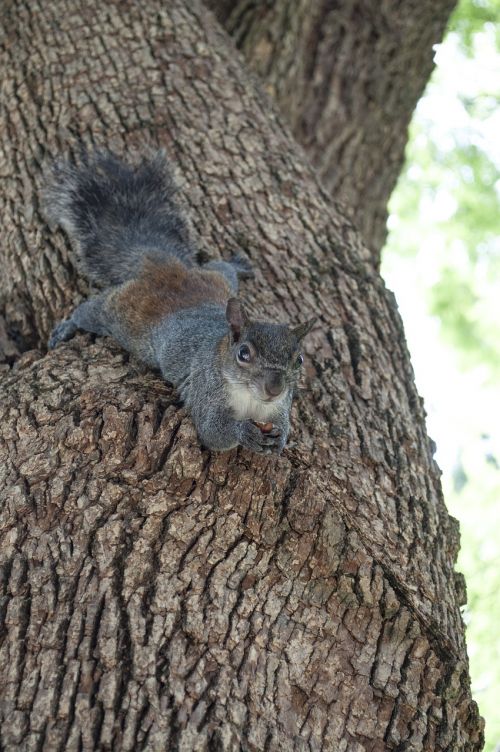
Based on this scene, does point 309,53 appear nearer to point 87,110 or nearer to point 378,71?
point 378,71

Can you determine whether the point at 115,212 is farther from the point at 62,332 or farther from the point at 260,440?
the point at 260,440

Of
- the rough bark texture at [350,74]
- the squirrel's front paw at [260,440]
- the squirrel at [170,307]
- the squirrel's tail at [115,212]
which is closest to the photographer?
the squirrel's front paw at [260,440]

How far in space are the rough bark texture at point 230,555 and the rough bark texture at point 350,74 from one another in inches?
73.0

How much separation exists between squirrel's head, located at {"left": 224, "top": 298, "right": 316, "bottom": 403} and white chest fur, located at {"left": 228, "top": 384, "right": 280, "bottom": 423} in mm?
21

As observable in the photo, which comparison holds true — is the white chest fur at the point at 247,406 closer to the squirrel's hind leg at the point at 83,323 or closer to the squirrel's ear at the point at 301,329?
the squirrel's ear at the point at 301,329

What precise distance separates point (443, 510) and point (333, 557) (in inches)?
30.6

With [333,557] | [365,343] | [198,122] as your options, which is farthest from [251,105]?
[333,557]

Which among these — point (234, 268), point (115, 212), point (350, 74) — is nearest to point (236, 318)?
point (234, 268)

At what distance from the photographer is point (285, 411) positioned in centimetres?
286

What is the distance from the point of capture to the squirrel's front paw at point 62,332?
346 cm

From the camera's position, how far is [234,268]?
12.2ft

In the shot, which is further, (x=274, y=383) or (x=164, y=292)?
(x=164, y=292)

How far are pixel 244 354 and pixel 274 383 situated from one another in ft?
0.58

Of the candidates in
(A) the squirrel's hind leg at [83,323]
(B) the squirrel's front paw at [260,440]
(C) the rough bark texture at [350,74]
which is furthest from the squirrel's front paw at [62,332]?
(C) the rough bark texture at [350,74]
